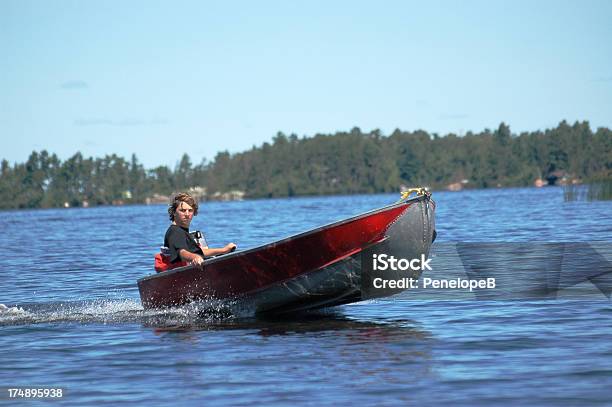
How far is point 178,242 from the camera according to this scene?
12.9 m

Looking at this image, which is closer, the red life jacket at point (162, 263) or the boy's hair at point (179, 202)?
the boy's hair at point (179, 202)

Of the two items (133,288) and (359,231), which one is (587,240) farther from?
(359,231)

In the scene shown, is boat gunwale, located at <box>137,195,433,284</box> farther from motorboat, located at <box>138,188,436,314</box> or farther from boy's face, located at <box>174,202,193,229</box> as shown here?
boy's face, located at <box>174,202,193,229</box>

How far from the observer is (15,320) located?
537 inches

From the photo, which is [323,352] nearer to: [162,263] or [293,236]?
[293,236]

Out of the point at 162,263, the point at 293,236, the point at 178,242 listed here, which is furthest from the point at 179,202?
the point at 293,236

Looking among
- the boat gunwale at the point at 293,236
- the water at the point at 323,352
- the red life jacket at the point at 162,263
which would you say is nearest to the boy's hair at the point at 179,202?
the red life jacket at the point at 162,263

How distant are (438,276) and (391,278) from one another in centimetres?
573

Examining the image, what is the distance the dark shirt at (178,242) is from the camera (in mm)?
12891

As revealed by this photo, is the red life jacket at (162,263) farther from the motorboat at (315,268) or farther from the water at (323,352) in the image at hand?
the water at (323,352)

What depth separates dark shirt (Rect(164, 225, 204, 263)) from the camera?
12.9 metres

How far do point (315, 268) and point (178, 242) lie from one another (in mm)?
1879

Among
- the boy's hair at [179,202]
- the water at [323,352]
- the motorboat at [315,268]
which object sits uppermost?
the boy's hair at [179,202]

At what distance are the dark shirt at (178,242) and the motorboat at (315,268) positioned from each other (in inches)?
13.1
